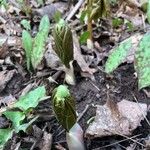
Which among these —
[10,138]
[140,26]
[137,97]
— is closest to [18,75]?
[10,138]

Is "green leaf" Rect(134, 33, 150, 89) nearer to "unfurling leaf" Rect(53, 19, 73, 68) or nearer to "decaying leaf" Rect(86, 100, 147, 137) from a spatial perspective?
"decaying leaf" Rect(86, 100, 147, 137)

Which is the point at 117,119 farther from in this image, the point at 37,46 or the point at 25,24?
the point at 25,24

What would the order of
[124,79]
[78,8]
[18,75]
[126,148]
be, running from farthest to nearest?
1. [78,8]
2. [18,75]
3. [124,79]
4. [126,148]

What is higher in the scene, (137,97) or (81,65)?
(81,65)

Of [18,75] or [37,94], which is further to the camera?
[18,75]

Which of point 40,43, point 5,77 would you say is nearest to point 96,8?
point 40,43

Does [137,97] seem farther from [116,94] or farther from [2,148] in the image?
[2,148]
